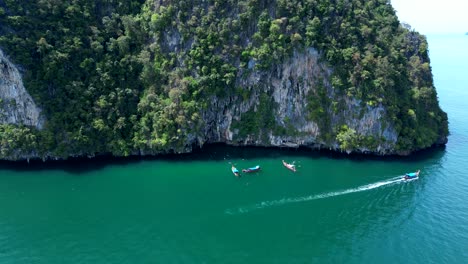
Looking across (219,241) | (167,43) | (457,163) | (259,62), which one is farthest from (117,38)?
(457,163)

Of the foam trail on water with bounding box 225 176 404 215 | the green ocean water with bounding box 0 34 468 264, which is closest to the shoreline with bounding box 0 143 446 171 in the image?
the green ocean water with bounding box 0 34 468 264

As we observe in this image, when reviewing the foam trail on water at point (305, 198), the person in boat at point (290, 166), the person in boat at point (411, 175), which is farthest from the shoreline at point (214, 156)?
the foam trail on water at point (305, 198)

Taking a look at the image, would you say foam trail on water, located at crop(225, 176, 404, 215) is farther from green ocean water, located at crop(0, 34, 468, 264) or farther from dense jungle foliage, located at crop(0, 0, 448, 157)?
dense jungle foliage, located at crop(0, 0, 448, 157)

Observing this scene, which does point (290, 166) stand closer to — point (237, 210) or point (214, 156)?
point (214, 156)

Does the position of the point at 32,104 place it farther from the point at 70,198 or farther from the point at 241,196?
the point at 241,196

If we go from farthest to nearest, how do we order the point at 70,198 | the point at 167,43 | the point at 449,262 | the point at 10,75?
the point at 167,43
the point at 10,75
the point at 70,198
the point at 449,262

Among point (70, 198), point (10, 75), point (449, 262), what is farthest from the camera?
point (10, 75)
